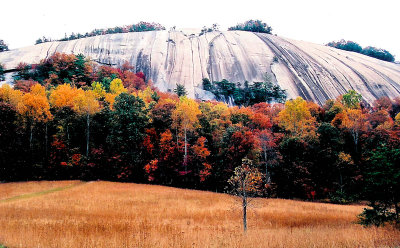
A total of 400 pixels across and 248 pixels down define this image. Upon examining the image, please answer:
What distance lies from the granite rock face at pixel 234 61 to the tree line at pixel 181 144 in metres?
32.9

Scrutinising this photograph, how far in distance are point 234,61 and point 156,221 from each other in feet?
224

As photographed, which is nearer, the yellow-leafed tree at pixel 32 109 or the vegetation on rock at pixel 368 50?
the yellow-leafed tree at pixel 32 109

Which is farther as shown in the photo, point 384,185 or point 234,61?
point 234,61

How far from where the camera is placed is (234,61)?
7750 cm

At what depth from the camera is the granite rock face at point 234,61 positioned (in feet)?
231

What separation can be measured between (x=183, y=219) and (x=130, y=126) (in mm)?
19356

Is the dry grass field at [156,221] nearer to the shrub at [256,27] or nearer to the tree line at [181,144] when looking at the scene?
the tree line at [181,144]

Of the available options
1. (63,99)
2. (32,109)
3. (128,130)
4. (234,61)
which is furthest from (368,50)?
(32,109)

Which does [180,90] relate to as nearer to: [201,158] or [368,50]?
[201,158]

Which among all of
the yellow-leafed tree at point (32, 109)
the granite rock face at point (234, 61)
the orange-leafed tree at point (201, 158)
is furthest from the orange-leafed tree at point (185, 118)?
the granite rock face at point (234, 61)

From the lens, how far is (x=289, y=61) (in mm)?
77188

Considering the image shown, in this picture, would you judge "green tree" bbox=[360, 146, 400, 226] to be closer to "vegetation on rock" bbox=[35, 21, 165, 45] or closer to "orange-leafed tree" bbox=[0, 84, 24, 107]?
"orange-leafed tree" bbox=[0, 84, 24, 107]

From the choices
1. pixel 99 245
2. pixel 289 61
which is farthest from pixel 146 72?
pixel 99 245

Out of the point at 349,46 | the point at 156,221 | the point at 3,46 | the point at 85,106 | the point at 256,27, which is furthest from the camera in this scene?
the point at 349,46
